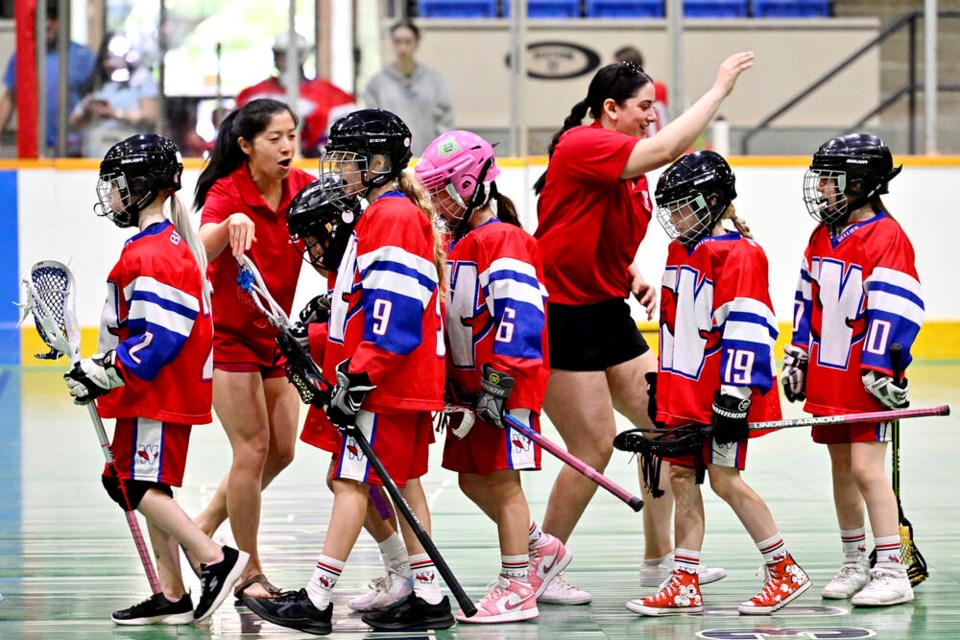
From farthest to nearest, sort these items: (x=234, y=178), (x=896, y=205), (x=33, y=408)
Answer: (x=896, y=205), (x=33, y=408), (x=234, y=178)

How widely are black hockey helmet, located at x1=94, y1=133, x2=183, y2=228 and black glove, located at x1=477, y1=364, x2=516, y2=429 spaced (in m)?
1.04

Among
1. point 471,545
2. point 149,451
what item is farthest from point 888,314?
point 149,451

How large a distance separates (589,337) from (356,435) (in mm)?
975

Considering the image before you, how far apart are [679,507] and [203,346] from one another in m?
1.44

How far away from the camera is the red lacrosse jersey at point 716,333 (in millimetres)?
4168

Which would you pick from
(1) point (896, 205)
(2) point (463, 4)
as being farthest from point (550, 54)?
(1) point (896, 205)

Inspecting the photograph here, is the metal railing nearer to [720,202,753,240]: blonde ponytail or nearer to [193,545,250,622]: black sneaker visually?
[720,202,753,240]: blonde ponytail

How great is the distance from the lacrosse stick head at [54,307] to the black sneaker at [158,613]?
2.40 ft

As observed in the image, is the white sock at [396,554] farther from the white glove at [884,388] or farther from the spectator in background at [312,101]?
the spectator in background at [312,101]

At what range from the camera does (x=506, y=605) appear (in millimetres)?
4230

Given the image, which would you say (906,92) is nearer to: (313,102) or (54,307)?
Result: (313,102)

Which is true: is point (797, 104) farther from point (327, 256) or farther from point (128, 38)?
point (327, 256)

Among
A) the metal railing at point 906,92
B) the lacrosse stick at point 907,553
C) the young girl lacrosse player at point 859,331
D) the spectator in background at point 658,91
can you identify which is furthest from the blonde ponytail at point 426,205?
the metal railing at point 906,92

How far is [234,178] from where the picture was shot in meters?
4.66
